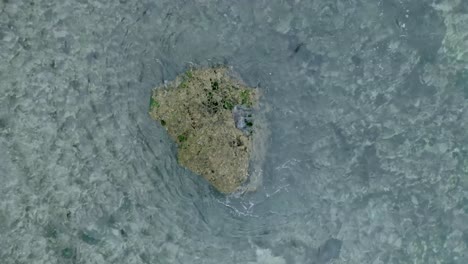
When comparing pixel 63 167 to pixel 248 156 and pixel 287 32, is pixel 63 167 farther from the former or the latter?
pixel 287 32

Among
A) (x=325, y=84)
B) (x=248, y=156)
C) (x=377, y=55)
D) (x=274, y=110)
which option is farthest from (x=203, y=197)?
(x=377, y=55)

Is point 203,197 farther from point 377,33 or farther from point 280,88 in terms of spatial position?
point 377,33

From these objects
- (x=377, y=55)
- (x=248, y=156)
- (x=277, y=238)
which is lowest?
(x=277, y=238)

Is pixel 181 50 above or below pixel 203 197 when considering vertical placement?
above
